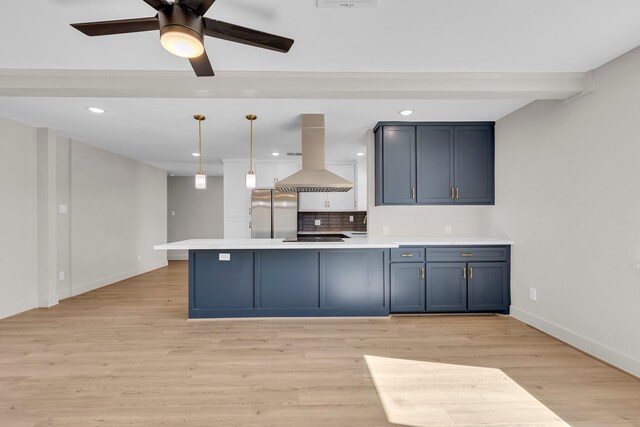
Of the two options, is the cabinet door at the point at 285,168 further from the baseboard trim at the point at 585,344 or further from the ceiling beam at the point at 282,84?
the baseboard trim at the point at 585,344

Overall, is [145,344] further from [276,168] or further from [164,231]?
[164,231]

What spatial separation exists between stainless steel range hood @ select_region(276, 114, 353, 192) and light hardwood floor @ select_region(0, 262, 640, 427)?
5.19ft

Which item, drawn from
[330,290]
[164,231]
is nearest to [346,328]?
[330,290]

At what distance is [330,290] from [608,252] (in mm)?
2559

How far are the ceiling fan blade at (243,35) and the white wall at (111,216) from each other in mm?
4539

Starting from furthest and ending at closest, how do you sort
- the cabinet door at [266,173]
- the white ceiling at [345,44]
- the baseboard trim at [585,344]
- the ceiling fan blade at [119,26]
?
1. the cabinet door at [266,173]
2. the baseboard trim at [585,344]
3. the white ceiling at [345,44]
4. the ceiling fan blade at [119,26]

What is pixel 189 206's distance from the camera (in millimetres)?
8828

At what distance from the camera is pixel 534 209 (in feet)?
11.2

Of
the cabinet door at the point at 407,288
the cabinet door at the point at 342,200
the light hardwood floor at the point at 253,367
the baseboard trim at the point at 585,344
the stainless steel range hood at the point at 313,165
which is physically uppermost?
the stainless steel range hood at the point at 313,165

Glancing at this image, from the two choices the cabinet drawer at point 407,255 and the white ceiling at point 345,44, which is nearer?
the white ceiling at point 345,44

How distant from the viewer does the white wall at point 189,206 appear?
881 centimetres

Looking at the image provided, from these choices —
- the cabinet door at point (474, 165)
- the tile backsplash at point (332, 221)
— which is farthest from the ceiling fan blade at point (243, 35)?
the tile backsplash at point (332, 221)

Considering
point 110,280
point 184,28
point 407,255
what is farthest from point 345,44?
point 110,280

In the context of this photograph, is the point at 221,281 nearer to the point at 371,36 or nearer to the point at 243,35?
the point at 243,35
